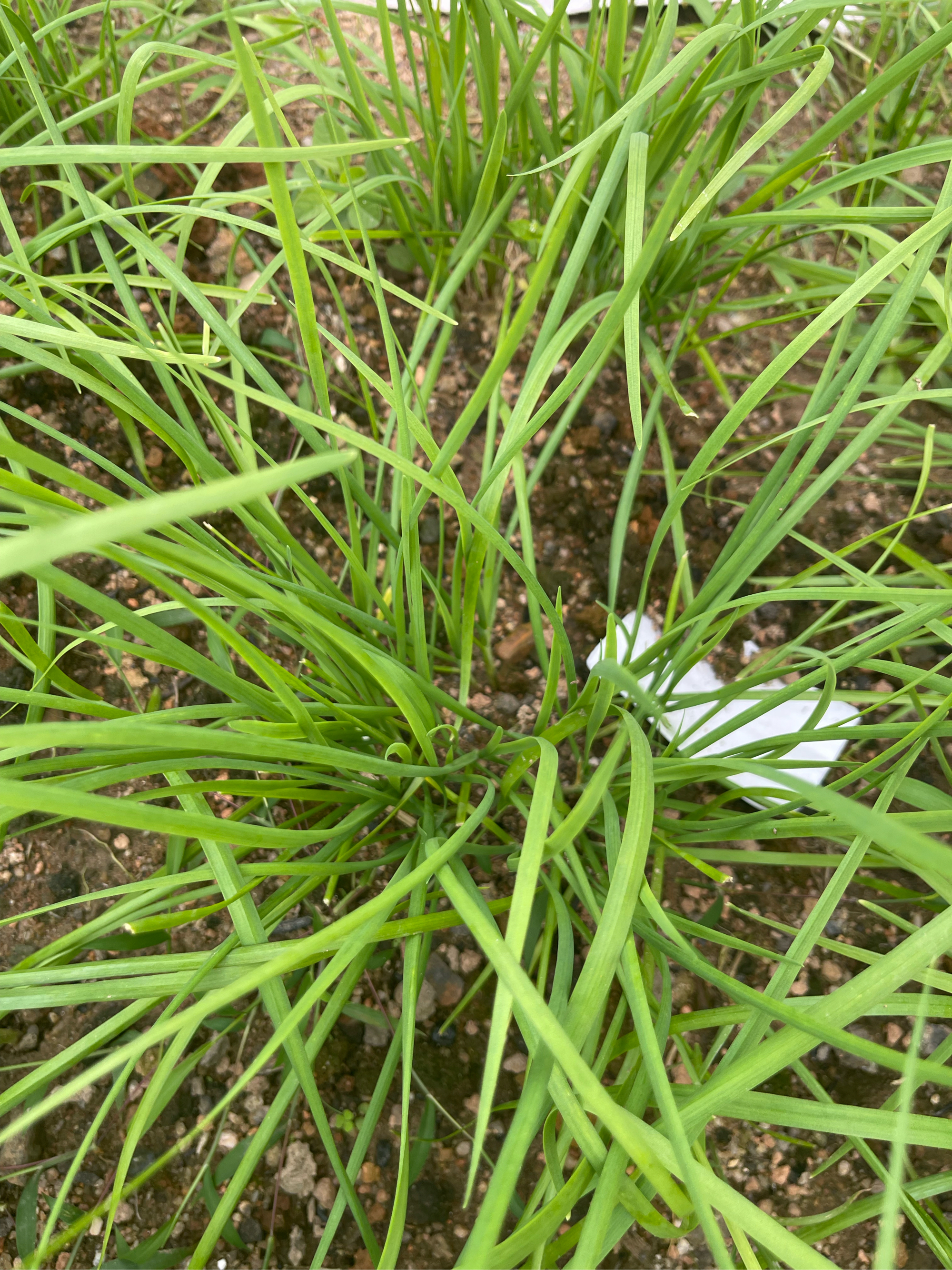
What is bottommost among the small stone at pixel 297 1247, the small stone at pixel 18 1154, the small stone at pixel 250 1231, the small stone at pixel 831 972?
the small stone at pixel 297 1247

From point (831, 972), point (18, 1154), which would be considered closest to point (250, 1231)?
point (18, 1154)

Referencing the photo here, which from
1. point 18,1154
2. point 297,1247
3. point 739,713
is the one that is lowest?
point 297,1247

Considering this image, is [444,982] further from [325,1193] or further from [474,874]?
[325,1193]

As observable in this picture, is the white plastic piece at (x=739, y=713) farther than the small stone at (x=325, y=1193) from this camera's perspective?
Yes

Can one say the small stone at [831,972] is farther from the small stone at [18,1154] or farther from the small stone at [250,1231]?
the small stone at [18,1154]

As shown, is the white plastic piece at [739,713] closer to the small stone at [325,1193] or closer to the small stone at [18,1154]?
the small stone at [325,1193]

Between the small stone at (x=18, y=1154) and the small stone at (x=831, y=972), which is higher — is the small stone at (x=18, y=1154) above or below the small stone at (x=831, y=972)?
above

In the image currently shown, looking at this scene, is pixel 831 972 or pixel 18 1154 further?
pixel 831 972

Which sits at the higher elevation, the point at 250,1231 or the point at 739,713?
the point at 739,713

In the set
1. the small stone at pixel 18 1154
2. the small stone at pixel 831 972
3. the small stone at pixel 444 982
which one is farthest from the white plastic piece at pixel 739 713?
the small stone at pixel 18 1154
